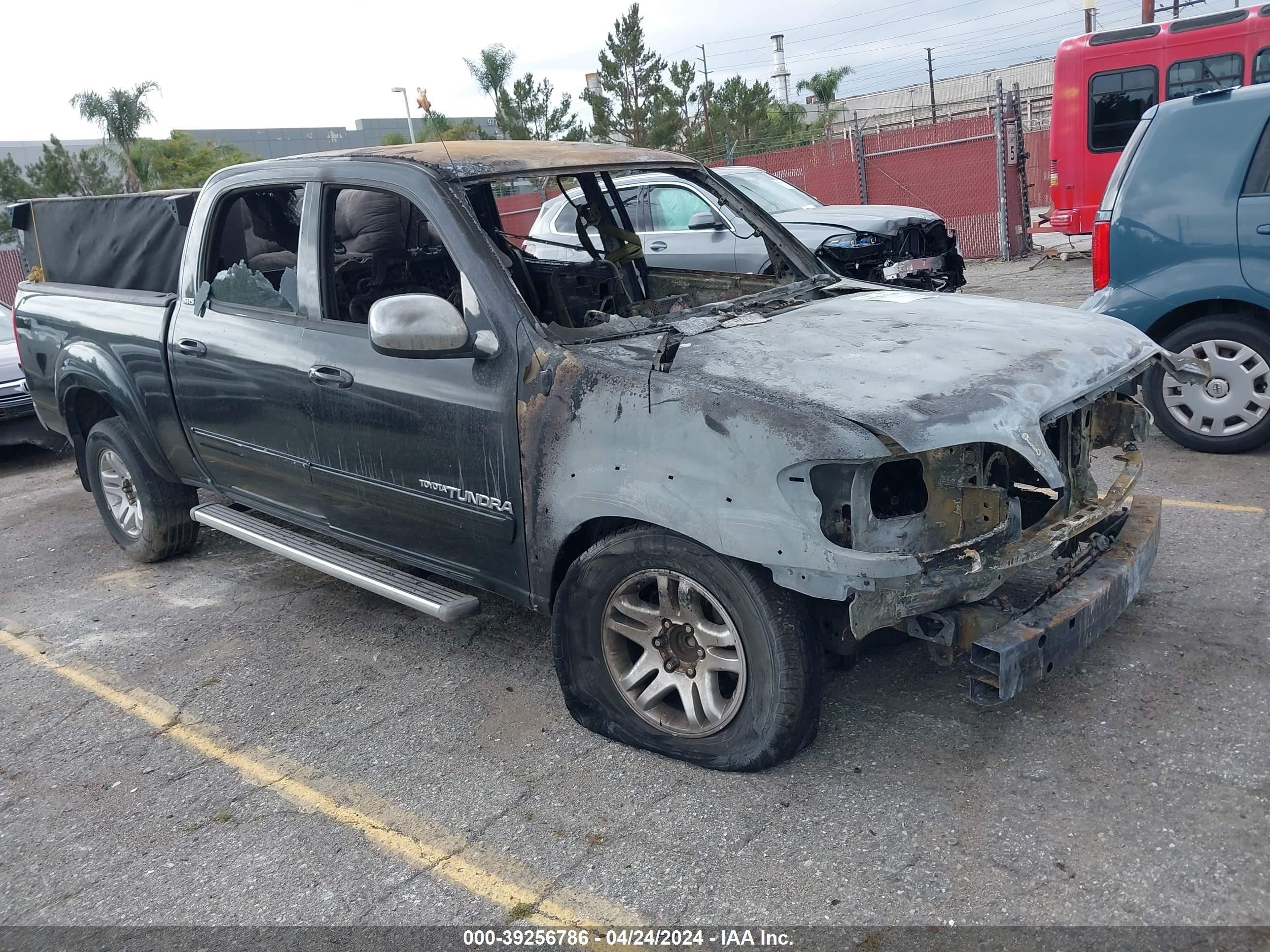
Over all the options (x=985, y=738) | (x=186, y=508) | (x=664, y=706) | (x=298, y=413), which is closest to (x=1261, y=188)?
(x=985, y=738)

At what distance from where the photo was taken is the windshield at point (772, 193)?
11.5 m

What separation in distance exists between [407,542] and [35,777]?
1.52 metres

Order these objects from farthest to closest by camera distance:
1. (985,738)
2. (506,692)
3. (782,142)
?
1. (782,142)
2. (506,692)
3. (985,738)

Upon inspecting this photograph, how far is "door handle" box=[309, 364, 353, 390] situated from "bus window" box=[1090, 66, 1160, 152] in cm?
1361

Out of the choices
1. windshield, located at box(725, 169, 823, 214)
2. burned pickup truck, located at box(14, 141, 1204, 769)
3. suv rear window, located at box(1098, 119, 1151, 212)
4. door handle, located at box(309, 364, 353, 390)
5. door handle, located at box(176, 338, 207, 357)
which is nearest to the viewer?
burned pickup truck, located at box(14, 141, 1204, 769)

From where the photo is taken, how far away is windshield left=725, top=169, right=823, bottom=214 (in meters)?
11.5

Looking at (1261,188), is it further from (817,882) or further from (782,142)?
(782,142)

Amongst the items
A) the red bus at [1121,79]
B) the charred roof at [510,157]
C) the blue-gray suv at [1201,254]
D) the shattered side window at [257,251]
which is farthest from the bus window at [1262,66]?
the shattered side window at [257,251]

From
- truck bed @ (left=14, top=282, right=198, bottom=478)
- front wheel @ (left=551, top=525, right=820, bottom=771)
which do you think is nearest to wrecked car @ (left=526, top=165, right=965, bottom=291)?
truck bed @ (left=14, top=282, right=198, bottom=478)

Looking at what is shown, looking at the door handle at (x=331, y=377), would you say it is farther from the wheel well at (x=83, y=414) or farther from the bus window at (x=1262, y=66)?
the bus window at (x=1262, y=66)

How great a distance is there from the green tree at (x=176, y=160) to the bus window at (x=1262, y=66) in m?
38.9

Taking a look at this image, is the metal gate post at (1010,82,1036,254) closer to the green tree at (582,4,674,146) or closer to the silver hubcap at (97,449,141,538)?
the silver hubcap at (97,449,141,538)

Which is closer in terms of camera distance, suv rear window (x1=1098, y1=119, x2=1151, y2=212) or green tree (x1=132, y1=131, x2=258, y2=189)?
suv rear window (x1=1098, y1=119, x2=1151, y2=212)

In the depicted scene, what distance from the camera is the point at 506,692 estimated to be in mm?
4016
